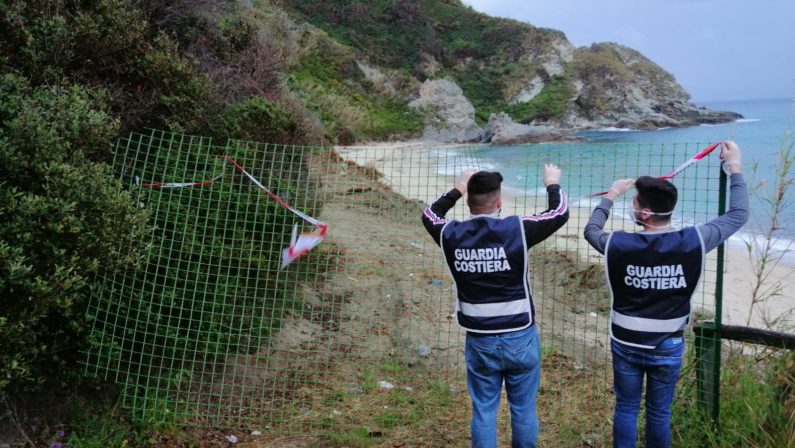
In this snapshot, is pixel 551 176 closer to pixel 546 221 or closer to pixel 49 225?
pixel 546 221

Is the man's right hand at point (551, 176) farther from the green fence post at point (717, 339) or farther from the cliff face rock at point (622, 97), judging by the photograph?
the cliff face rock at point (622, 97)

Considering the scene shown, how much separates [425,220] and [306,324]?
2998 millimetres

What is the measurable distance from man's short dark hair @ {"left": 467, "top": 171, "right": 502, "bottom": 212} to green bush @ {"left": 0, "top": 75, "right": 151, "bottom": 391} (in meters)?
2.24

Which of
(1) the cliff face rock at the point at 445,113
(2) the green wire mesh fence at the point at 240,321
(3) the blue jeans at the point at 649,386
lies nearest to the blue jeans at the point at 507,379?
(3) the blue jeans at the point at 649,386

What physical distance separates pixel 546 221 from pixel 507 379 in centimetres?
89

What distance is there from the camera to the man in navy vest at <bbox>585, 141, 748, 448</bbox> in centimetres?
289

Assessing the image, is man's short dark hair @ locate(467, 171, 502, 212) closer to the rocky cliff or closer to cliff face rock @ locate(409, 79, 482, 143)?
cliff face rock @ locate(409, 79, 482, 143)

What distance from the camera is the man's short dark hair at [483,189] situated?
301cm

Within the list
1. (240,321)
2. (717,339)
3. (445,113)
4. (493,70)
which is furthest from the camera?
(493,70)

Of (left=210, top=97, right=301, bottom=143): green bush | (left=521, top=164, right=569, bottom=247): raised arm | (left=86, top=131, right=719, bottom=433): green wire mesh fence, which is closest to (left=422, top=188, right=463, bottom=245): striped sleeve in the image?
(left=521, top=164, right=569, bottom=247): raised arm

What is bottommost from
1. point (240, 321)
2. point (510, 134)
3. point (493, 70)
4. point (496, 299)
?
point (240, 321)

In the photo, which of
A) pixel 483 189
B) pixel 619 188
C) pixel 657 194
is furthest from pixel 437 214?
pixel 657 194

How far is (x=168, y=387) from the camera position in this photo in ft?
13.7

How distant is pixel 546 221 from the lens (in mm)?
3049
